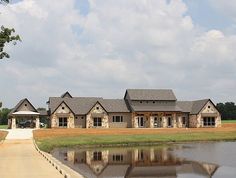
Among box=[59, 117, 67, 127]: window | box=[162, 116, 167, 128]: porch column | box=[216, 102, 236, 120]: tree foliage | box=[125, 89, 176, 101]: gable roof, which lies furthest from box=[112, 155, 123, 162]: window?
box=[216, 102, 236, 120]: tree foliage

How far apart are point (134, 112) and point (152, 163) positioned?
49.2 metres

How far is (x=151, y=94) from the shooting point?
87.9m

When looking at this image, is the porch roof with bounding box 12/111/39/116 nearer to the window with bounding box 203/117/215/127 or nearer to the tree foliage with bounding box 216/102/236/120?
the window with bounding box 203/117/215/127

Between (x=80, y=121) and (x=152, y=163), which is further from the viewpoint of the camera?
(x=80, y=121)

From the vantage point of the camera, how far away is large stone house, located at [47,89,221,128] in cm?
8160

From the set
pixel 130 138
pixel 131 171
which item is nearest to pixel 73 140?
pixel 130 138

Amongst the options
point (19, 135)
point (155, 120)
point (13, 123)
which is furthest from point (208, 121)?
point (19, 135)

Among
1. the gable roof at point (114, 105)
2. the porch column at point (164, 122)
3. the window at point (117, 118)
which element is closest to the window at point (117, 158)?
the gable roof at point (114, 105)

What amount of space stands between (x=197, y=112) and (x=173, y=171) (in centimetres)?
5824

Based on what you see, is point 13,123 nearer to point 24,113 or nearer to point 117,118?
point 24,113

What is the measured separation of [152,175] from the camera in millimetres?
27703

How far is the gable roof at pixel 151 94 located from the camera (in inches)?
3410

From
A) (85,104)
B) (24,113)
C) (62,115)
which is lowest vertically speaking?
(62,115)

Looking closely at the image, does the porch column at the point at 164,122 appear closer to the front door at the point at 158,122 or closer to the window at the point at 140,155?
the front door at the point at 158,122
